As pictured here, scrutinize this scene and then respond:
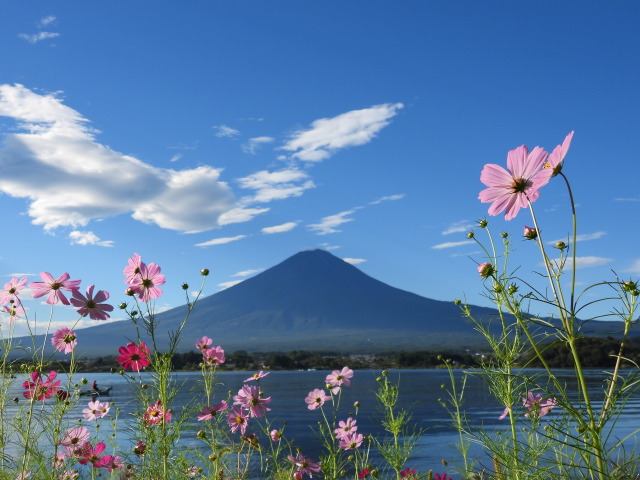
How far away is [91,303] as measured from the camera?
2727mm

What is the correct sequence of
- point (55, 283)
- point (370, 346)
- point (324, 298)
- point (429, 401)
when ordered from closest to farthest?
point (55, 283) → point (429, 401) → point (370, 346) → point (324, 298)

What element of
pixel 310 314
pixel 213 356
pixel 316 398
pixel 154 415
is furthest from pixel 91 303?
pixel 310 314

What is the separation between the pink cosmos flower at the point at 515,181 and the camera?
1463 millimetres

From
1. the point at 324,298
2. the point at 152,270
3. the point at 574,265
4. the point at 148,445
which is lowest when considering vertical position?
the point at 148,445

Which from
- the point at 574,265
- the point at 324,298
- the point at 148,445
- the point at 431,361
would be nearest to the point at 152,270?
the point at 148,445

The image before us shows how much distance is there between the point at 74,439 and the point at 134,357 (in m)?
1.11

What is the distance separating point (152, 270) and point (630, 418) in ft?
87.9

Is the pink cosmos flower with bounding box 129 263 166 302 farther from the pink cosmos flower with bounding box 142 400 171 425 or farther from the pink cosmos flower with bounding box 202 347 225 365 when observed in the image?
the pink cosmos flower with bounding box 202 347 225 365

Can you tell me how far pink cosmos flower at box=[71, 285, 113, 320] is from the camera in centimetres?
269

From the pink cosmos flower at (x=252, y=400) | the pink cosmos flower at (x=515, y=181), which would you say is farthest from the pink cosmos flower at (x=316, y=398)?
the pink cosmos flower at (x=515, y=181)

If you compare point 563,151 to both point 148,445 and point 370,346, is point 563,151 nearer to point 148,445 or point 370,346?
point 148,445

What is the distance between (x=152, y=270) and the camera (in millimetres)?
2605

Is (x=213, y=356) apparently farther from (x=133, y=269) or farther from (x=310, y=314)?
(x=310, y=314)

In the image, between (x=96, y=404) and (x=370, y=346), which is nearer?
(x=96, y=404)
